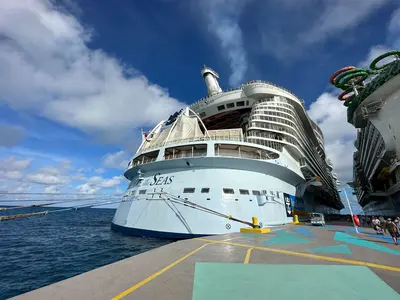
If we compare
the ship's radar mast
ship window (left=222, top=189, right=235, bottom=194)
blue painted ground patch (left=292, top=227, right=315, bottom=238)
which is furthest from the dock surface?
the ship's radar mast

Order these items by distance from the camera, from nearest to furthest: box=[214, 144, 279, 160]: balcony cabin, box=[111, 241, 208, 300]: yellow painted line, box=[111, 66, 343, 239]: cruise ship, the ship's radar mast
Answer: box=[111, 241, 208, 300]: yellow painted line < box=[111, 66, 343, 239]: cruise ship < box=[214, 144, 279, 160]: balcony cabin < the ship's radar mast

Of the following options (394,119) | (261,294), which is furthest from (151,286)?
(394,119)

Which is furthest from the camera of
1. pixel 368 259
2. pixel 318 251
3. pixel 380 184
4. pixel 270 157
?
pixel 380 184

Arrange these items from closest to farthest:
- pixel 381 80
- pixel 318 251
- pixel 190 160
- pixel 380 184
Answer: pixel 318 251 < pixel 190 160 < pixel 381 80 < pixel 380 184

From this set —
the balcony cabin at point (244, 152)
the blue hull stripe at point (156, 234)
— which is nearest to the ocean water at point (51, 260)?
the blue hull stripe at point (156, 234)

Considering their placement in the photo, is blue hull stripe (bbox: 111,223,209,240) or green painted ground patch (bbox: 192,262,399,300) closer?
green painted ground patch (bbox: 192,262,399,300)

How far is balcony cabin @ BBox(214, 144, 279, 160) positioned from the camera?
887 inches

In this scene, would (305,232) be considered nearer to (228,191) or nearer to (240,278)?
(228,191)

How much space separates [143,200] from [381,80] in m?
34.9

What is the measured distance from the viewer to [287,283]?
497cm

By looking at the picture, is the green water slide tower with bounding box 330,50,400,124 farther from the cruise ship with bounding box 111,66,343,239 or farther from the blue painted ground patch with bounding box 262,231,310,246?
the blue painted ground patch with bounding box 262,231,310,246

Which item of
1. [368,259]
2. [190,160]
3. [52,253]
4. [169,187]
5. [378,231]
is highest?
[190,160]

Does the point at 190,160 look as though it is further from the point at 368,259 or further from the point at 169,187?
the point at 368,259

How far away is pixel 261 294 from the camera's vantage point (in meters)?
4.39
